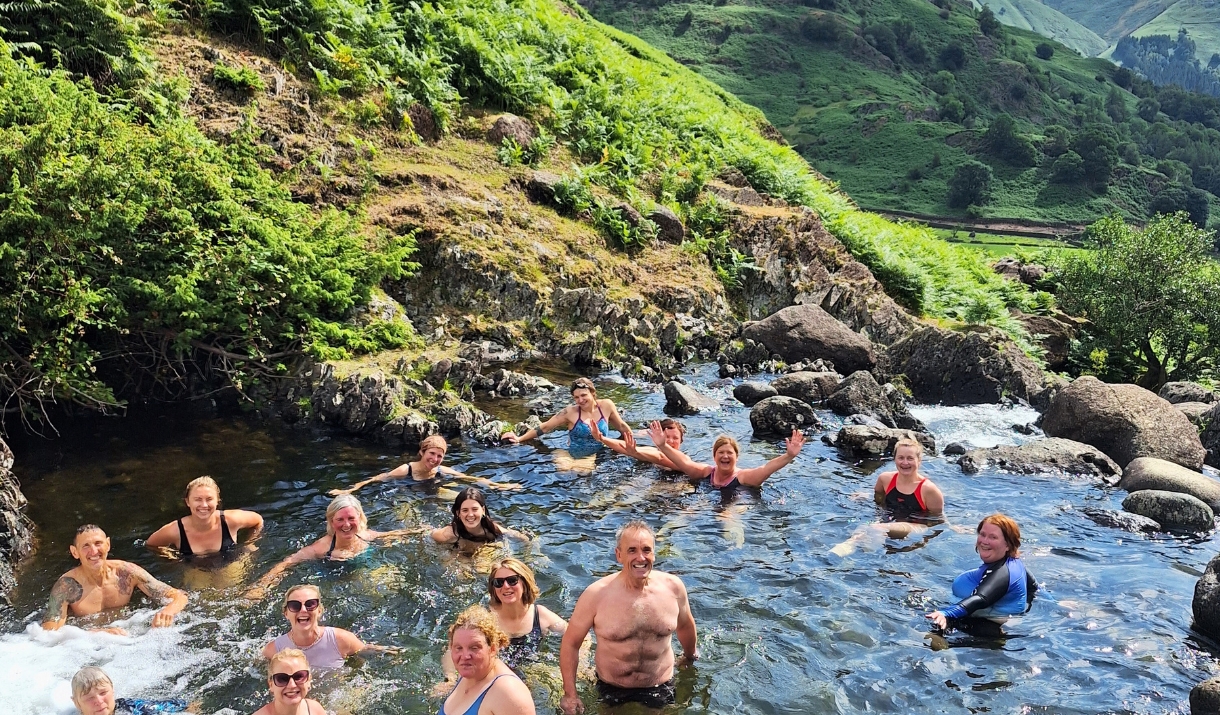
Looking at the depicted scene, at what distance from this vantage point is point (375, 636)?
8.69 m

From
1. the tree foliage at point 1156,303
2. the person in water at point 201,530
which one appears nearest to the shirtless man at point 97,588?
the person in water at point 201,530

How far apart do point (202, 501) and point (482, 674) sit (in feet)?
18.4

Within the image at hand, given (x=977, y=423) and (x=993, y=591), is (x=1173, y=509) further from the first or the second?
(x=977, y=423)

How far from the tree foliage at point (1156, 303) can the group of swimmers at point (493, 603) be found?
19.1 metres

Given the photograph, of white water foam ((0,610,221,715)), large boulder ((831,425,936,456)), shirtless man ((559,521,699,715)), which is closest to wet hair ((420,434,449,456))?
white water foam ((0,610,221,715))

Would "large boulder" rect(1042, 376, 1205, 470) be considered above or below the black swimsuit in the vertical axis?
above

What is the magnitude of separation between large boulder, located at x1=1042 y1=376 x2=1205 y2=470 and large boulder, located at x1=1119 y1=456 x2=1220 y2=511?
1599mm

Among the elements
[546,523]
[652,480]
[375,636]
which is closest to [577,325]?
[652,480]

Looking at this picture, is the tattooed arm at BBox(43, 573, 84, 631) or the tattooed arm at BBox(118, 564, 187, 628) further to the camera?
the tattooed arm at BBox(118, 564, 187, 628)

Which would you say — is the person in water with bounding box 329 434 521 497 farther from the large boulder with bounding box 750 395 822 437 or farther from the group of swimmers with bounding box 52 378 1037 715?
the large boulder with bounding box 750 395 822 437

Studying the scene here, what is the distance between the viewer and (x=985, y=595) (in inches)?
360

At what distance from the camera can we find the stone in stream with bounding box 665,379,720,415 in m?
17.9

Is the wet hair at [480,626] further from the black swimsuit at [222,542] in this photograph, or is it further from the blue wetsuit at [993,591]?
the black swimsuit at [222,542]

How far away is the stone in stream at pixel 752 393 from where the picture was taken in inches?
745
